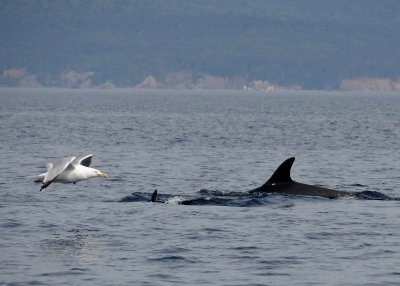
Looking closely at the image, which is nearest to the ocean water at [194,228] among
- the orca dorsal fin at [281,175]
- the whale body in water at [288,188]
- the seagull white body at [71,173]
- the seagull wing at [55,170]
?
the whale body in water at [288,188]

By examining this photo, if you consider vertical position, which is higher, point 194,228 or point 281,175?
point 281,175

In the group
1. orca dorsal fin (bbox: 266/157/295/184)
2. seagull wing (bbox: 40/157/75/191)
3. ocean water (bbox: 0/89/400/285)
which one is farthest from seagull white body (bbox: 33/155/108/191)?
orca dorsal fin (bbox: 266/157/295/184)

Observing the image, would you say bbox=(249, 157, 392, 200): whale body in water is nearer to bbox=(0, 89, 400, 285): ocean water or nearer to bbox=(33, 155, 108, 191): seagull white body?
bbox=(0, 89, 400, 285): ocean water

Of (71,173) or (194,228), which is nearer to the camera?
(71,173)

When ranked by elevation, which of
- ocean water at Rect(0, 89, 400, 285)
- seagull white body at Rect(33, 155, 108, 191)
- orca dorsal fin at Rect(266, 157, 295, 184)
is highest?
seagull white body at Rect(33, 155, 108, 191)

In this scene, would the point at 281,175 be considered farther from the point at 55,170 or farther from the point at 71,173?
the point at 55,170

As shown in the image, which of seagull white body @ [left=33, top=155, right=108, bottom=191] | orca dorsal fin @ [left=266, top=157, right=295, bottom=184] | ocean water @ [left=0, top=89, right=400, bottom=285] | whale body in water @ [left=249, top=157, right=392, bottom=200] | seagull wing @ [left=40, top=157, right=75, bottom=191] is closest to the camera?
ocean water @ [left=0, top=89, right=400, bottom=285]

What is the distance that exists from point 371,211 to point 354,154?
22.9 metres

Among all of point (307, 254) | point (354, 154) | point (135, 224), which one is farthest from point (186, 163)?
point (307, 254)

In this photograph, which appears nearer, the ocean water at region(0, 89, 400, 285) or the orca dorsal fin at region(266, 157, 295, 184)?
the ocean water at region(0, 89, 400, 285)

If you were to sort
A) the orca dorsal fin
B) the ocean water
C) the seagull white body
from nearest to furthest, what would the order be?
the ocean water < the seagull white body < the orca dorsal fin

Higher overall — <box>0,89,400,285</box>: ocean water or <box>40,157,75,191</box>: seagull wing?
<box>40,157,75,191</box>: seagull wing

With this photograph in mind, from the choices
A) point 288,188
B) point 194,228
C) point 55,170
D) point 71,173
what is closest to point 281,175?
point 288,188

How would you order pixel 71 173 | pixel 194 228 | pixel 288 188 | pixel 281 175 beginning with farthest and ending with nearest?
1. pixel 288 188
2. pixel 281 175
3. pixel 194 228
4. pixel 71 173
